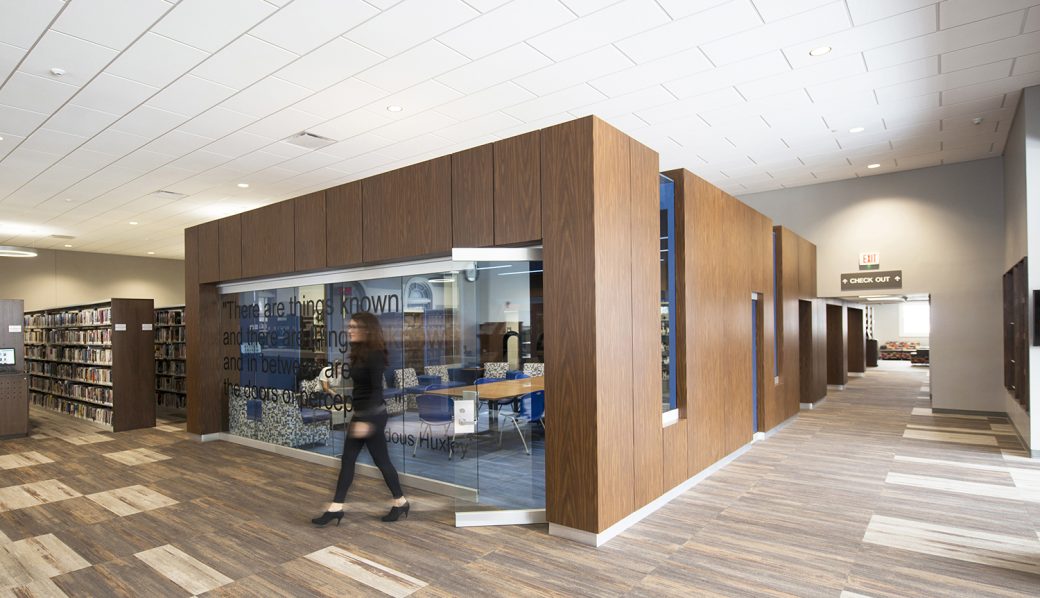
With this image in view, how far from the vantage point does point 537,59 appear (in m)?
5.44

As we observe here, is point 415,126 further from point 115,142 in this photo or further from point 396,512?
point 396,512

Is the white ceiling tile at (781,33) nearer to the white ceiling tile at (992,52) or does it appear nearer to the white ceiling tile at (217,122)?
the white ceiling tile at (992,52)

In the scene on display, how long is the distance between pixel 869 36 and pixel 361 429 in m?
5.62

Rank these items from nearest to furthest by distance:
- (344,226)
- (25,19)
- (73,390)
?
1. (25,19)
2. (344,226)
3. (73,390)

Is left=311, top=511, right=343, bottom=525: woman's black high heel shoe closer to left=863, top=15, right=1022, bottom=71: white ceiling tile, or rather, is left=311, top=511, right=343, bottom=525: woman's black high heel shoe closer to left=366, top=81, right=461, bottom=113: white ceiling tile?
left=366, top=81, right=461, bottom=113: white ceiling tile

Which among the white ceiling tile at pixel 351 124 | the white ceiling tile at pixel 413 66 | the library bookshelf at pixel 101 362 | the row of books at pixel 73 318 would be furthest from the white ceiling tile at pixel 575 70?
the row of books at pixel 73 318

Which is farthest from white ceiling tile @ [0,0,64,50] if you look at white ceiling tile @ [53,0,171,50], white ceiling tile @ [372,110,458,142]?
white ceiling tile @ [372,110,458,142]

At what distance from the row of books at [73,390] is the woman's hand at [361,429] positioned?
24.5ft

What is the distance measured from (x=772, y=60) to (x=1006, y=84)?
3103 millimetres

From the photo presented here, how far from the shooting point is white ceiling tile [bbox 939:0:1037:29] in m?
4.69

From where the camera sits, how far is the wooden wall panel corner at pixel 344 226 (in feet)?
19.1

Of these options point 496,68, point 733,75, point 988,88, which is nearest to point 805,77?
point 733,75

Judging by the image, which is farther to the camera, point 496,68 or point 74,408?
point 74,408

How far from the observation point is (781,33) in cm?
A: 504
